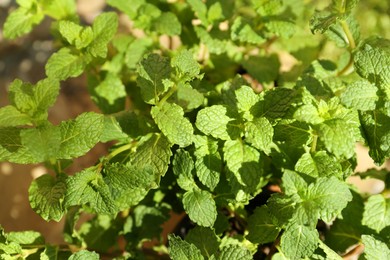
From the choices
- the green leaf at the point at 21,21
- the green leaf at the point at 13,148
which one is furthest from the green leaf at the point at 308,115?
the green leaf at the point at 21,21

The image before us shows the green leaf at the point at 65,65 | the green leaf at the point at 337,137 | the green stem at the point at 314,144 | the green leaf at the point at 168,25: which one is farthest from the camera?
the green leaf at the point at 168,25

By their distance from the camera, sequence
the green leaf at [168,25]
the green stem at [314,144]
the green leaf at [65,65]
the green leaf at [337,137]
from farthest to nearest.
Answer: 1. the green leaf at [168,25]
2. the green leaf at [65,65]
3. the green stem at [314,144]
4. the green leaf at [337,137]

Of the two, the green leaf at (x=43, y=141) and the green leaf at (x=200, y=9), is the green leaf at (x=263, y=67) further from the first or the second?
the green leaf at (x=43, y=141)

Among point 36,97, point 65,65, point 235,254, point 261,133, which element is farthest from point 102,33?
point 235,254

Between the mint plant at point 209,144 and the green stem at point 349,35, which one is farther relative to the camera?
the green stem at point 349,35

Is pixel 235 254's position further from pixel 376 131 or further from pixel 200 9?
pixel 200 9

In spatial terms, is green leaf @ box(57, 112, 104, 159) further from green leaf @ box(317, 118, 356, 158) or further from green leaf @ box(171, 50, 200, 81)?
green leaf @ box(317, 118, 356, 158)

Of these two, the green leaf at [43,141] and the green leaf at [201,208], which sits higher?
the green leaf at [43,141]

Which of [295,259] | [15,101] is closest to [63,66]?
[15,101]
